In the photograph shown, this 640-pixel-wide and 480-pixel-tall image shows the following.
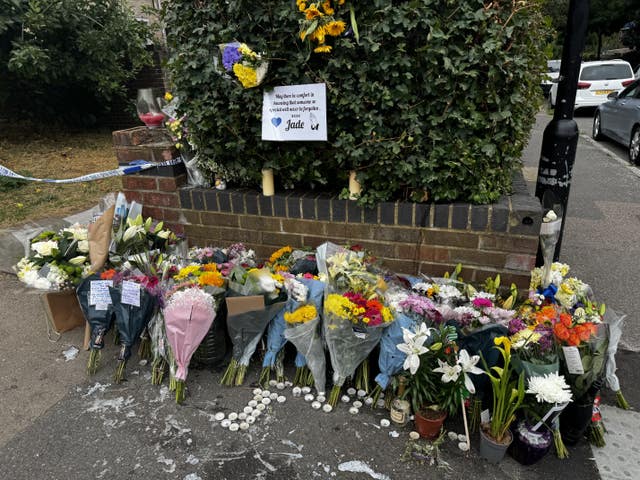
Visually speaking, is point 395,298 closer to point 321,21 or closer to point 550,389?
point 550,389

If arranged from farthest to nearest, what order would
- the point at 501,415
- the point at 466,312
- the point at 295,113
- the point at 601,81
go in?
the point at 601,81 < the point at 295,113 < the point at 466,312 < the point at 501,415

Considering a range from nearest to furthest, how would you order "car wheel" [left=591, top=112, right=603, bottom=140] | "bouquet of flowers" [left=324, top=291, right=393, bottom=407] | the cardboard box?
1. "bouquet of flowers" [left=324, top=291, right=393, bottom=407]
2. the cardboard box
3. "car wheel" [left=591, top=112, right=603, bottom=140]

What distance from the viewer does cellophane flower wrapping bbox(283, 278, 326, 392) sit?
2475 mm

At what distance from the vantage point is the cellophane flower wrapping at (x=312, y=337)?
8.12 ft

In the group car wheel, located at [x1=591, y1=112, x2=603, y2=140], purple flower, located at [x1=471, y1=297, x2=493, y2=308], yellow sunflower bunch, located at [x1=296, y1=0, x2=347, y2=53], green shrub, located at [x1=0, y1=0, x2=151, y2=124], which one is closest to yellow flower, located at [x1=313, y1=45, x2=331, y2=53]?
A: yellow sunflower bunch, located at [x1=296, y1=0, x2=347, y2=53]

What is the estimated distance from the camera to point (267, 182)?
3.20m

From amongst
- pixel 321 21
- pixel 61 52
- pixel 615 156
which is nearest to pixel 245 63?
pixel 321 21

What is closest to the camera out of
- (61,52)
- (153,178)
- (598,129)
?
(153,178)

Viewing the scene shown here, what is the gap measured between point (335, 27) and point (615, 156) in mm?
8300

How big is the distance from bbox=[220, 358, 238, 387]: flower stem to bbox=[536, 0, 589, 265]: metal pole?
2.20 m

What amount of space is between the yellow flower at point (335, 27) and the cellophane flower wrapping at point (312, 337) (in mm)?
1430

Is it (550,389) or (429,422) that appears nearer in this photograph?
(550,389)

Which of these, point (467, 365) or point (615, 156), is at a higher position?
point (467, 365)

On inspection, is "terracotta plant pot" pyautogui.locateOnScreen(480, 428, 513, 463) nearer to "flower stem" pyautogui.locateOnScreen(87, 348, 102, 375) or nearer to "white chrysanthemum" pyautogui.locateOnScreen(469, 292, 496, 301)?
Result: "white chrysanthemum" pyautogui.locateOnScreen(469, 292, 496, 301)
